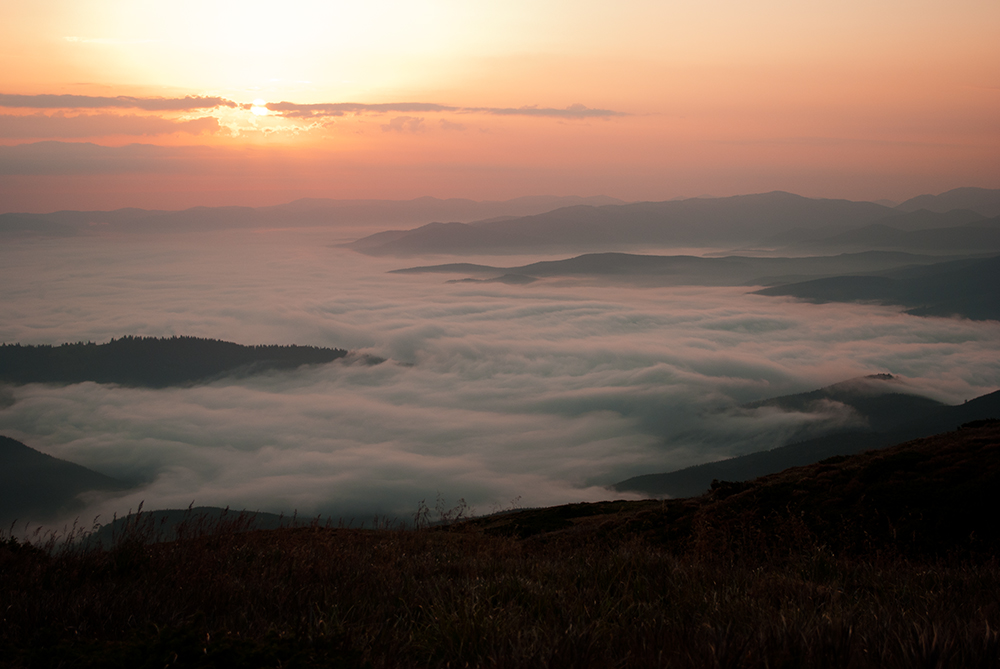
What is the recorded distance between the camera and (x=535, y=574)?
4898mm

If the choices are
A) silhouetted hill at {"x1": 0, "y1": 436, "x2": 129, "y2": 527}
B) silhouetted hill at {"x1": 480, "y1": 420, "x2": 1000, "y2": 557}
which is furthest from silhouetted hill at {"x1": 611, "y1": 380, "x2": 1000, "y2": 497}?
silhouetted hill at {"x1": 0, "y1": 436, "x2": 129, "y2": 527}

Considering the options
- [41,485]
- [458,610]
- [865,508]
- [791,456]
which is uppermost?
[458,610]

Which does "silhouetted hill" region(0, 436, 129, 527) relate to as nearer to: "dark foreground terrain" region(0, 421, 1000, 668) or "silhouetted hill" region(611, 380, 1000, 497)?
"silhouetted hill" region(611, 380, 1000, 497)

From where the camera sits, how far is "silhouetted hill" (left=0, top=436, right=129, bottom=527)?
16512 centimetres

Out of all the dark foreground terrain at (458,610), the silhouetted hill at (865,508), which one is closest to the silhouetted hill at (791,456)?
the silhouetted hill at (865,508)

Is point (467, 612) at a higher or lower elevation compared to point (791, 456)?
higher

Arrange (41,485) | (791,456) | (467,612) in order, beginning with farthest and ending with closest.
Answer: (41,485)
(791,456)
(467,612)

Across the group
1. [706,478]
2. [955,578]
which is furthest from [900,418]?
[955,578]

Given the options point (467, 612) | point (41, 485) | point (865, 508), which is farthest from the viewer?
point (41, 485)

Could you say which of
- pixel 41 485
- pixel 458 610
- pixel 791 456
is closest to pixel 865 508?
pixel 458 610

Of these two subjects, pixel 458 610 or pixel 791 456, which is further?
pixel 791 456

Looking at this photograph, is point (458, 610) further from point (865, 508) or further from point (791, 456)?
point (791, 456)

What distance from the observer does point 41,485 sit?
179625 millimetres

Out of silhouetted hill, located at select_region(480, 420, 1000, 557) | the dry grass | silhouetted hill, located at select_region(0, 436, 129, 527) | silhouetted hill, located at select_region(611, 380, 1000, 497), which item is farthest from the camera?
silhouetted hill, located at select_region(0, 436, 129, 527)
